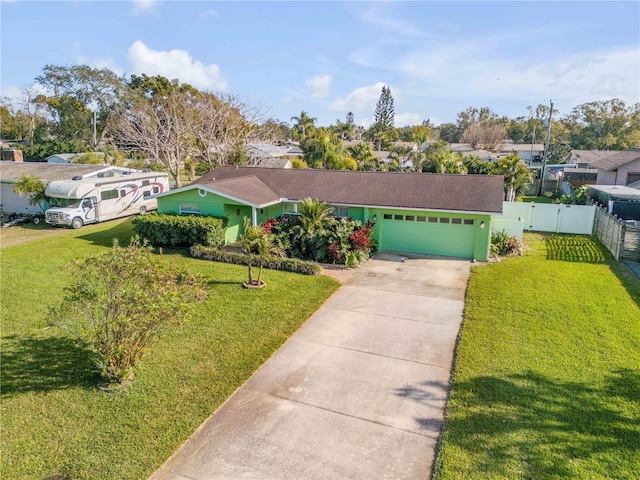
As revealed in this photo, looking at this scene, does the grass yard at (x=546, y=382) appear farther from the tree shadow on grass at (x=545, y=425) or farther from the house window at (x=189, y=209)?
the house window at (x=189, y=209)

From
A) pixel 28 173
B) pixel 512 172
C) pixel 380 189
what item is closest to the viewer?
pixel 380 189

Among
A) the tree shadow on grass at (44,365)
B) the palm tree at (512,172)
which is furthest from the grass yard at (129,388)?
the palm tree at (512,172)

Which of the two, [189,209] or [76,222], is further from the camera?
[76,222]

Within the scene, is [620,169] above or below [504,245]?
above

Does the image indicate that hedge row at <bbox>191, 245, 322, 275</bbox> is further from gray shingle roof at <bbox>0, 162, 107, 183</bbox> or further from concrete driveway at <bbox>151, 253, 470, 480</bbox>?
gray shingle roof at <bbox>0, 162, 107, 183</bbox>

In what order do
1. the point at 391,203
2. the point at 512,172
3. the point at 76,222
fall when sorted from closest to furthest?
the point at 391,203, the point at 76,222, the point at 512,172

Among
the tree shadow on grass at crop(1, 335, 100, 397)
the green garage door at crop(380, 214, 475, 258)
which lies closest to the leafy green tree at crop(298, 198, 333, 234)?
the green garage door at crop(380, 214, 475, 258)

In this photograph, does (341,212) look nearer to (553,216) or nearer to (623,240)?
(623,240)

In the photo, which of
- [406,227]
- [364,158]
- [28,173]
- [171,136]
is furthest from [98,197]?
[364,158]
